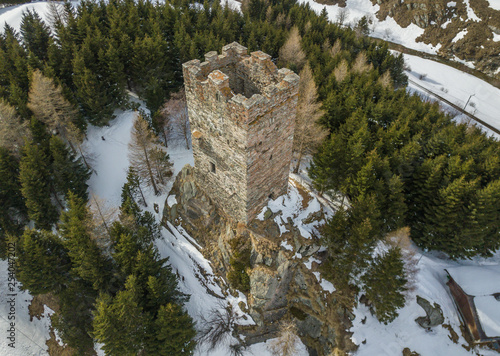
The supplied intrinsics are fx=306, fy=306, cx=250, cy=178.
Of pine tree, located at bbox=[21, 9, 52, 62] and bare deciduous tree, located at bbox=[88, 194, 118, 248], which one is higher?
pine tree, located at bbox=[21, 9, 52, 62]

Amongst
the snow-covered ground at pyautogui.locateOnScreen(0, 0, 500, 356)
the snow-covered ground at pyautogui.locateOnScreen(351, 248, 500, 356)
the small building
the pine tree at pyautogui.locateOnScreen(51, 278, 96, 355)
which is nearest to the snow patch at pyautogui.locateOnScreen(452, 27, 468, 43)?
the snow-covered ground at pyautogui.locateOnScreen(0, 0, 500, 356)

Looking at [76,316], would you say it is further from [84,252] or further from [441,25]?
[441,25]

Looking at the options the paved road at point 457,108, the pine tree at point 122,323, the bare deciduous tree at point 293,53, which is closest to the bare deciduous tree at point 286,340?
the pine tree at point 122,323

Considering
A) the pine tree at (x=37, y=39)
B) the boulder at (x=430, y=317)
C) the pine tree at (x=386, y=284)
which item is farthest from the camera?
the pine tree at (x=37, y=39)

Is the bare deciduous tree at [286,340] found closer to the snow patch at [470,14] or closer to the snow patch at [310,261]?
the snow patch at [310,261]

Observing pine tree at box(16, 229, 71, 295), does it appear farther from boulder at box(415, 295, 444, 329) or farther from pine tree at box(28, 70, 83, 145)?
boulder at box(415, 295, 444, 329)
